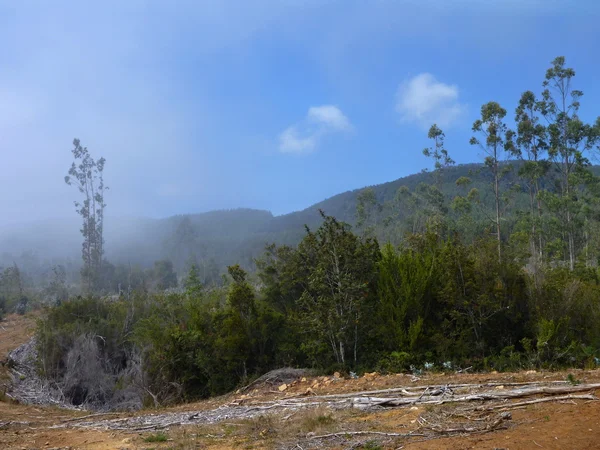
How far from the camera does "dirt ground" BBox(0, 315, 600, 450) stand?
255 inches

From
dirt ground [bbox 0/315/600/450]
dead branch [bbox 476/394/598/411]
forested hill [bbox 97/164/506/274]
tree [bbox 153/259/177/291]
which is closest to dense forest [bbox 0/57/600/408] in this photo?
dirt ground [bbox 0/315/600/450]

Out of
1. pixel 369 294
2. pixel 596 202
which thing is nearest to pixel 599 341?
pixel 369 294

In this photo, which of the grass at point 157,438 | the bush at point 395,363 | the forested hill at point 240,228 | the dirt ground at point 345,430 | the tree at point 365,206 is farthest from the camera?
the forested hill at point 240,228

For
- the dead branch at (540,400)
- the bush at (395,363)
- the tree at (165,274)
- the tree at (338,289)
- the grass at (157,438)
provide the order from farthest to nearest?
the tree at (165,274), the tree at (338,289), the bush at (395,363), the grass at (157,438), the dead branch at (540,400)

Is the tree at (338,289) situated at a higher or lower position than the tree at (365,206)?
lower

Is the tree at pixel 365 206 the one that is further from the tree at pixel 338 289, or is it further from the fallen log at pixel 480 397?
the fallen log at pixel 480 397

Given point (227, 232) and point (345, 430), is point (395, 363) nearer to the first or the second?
point (345, 430)

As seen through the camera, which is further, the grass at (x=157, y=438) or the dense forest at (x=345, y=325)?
the dense forest at (x=345, y=325)

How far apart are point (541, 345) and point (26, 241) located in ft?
561

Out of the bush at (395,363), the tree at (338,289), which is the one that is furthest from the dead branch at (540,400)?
the tree at (338,289)

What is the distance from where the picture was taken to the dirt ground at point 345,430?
6465 millimetres

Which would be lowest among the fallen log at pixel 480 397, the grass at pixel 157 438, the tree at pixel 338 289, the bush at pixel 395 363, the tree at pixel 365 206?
the bush at pixel 395 363

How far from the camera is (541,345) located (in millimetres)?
13055

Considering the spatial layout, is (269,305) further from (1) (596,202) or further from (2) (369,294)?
(1) (596,202)
